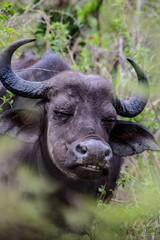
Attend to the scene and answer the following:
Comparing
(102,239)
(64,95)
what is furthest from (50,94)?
(102,239)

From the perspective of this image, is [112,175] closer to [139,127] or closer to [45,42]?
[139,127]

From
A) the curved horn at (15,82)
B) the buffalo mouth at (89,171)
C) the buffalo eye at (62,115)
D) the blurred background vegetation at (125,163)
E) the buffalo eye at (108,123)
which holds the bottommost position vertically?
the blurred background vegetation at (125,163)

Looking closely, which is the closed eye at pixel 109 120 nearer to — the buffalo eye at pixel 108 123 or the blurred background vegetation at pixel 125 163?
the buffalo eye at pixel 108 123

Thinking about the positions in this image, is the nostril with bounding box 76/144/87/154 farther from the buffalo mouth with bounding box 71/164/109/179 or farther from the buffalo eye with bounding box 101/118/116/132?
the buffalo eye with bounding box 101/118/116/132

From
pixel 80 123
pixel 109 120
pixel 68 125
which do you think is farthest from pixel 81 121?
pixel 109 120

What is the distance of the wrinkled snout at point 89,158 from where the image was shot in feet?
14.0

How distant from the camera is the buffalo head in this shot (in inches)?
174

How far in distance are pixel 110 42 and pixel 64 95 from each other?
21.1ft

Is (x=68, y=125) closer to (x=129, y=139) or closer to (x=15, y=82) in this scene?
(x=15, y=82)

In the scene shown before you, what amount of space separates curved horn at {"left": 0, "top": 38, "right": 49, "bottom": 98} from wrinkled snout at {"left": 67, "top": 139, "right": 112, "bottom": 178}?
102cm

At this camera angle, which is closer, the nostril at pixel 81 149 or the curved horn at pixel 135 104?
the nostril at pixel 81 149

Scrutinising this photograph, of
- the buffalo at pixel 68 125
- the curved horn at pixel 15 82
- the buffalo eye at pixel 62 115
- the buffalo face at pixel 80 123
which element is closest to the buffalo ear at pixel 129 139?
the buffalo at pixel 68 125

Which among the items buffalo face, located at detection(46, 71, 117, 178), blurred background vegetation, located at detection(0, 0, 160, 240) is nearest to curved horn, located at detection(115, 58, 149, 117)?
buffalo face, located at detection(46, 71, 117, 178)

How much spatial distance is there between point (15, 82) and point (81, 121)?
3.22 feet
